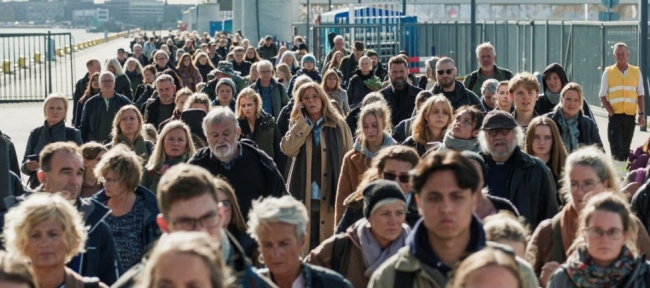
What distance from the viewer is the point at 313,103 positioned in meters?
12.4

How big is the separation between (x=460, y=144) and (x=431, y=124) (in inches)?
43.2

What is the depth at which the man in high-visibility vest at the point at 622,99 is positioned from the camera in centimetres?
1931

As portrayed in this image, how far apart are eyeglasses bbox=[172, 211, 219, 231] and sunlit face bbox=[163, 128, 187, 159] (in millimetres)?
5236

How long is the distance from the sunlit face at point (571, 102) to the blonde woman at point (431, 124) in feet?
4.16

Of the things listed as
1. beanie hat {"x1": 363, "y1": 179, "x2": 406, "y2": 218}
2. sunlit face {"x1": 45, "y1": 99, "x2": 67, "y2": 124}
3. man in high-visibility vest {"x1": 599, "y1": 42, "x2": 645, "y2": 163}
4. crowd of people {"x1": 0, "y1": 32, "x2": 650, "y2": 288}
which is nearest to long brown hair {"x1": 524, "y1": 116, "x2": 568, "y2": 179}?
crowd of people {"x1": 0, "y1": 32, "x2": 650, "y2": 288}

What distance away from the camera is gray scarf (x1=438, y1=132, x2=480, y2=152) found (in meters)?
10.6

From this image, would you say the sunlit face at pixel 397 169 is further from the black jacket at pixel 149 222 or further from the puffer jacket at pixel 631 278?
the puffer jacket at pixel 631 278

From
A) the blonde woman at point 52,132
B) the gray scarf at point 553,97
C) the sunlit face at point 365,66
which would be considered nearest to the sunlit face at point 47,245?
the blonde woman at point 52,132

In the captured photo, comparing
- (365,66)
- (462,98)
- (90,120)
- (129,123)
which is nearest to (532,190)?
(129,123)

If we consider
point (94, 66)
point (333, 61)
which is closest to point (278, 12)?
point (333, 61)

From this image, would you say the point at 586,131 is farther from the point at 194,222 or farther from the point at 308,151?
the point at 194,222

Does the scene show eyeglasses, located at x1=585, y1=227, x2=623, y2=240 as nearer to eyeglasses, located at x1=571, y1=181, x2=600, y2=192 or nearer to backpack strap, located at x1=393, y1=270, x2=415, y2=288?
eyeglasses, located at x1=571, y1=181, x2=600, y2=192

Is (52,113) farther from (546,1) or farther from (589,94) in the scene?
(546,1)

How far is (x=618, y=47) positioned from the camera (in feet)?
63.0
